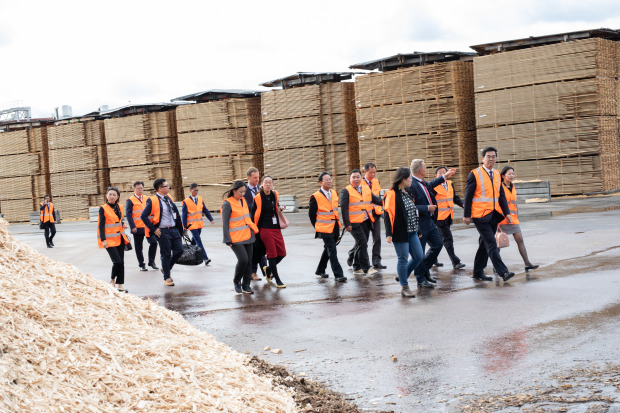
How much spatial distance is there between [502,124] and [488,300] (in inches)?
566

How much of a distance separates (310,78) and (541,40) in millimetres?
8421

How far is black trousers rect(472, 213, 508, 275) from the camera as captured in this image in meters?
10.7

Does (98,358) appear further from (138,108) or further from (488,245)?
(138,108)

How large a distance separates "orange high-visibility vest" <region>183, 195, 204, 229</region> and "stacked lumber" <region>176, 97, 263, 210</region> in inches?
472

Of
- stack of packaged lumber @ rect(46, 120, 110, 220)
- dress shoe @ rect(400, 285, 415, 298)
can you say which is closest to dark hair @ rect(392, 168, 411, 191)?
dress shoe @ rect(400, 285, 415, 298)

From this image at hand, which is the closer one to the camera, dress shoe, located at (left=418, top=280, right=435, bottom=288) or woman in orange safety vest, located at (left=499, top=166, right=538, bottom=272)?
dress shoe, located at (left=418, top=280, right=435, bottom=288)

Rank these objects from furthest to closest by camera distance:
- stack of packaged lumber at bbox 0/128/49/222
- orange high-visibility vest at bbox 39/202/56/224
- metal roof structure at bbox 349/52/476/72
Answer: stack of packaged lumber at bbox 0/128/49/222
metal roof structure at bbox 349/52/476/72
orange high-visibility vest at bbox 39/202/56/224

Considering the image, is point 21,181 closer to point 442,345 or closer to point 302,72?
point 302,72

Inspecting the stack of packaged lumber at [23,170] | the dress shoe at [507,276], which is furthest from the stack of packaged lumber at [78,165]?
the dress shoe at [507,276]

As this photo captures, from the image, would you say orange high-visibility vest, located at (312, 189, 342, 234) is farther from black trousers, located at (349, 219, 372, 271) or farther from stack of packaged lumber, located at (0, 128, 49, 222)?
stack of packaged lumber, located at (0, 128, 49, 222)

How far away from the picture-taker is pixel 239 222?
38.2ft

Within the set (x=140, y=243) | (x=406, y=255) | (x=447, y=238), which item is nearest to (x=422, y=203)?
(x=406, y=255)

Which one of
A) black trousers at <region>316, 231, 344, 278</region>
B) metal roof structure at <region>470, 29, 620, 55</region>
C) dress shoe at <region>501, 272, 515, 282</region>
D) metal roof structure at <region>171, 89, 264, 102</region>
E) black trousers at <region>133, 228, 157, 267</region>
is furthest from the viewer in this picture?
metal roof structure at <region>171, 89, 264, 102</region>

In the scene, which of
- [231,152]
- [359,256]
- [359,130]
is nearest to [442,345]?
[359,256]
